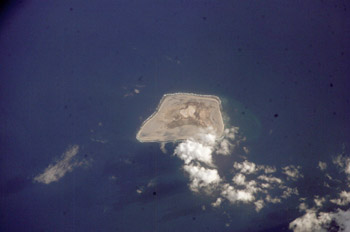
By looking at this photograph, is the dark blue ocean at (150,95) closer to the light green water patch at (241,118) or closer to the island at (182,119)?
the light green water patch at (241,118)

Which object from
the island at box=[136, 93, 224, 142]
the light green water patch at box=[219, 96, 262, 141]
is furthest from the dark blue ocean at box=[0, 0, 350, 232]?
the island at box=[136, 93, 224, 142]

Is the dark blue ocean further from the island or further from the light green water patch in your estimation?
the island

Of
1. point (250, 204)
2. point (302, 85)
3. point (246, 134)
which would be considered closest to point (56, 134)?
point (246, 134)

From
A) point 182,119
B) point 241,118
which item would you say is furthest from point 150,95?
point 241,118

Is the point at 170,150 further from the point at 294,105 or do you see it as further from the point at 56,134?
the point at 294,105

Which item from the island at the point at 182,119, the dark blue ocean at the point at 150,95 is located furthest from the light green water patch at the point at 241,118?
the island at the point at 182,119
